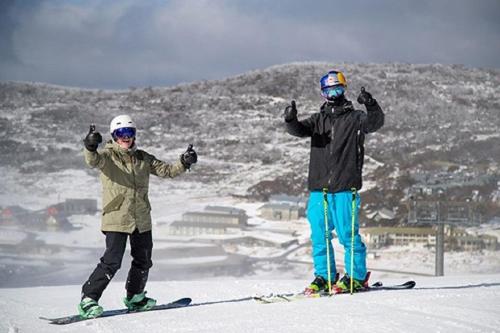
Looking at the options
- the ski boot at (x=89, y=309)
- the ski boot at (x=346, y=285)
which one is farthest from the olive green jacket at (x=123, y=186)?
the ski boot at (x=346, y=285)

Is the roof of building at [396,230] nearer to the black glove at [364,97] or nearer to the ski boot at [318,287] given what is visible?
the ski boot at [318,287]

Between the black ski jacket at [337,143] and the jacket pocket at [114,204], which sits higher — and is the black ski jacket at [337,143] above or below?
above

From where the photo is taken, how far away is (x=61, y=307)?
150 inches

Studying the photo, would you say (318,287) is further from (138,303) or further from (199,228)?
(199,228)

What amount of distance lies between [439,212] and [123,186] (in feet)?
34.1

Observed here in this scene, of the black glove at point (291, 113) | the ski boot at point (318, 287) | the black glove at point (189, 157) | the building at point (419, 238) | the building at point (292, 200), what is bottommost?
the building at point (419, 238)

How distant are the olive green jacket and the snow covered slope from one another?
0.52 m

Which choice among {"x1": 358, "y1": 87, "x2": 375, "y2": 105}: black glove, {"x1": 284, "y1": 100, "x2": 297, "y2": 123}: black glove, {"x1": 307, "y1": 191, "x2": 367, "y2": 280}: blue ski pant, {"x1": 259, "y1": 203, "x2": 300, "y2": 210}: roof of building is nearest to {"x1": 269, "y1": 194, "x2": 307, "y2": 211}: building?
{"x1": 259, "y1": 203, "x2": 300, "y2": 210}: roof of building

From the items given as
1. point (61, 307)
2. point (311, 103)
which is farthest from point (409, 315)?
point (311, 103)

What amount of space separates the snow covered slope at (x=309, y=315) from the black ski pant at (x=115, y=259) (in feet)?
0.85

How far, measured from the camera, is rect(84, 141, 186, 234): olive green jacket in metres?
3.46

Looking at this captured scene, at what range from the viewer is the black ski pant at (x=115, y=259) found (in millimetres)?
3455

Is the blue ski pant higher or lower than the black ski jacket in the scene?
lower

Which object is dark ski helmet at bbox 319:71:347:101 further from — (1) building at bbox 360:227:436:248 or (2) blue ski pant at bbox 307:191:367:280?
(1) building at bbox 360:227:436:248
